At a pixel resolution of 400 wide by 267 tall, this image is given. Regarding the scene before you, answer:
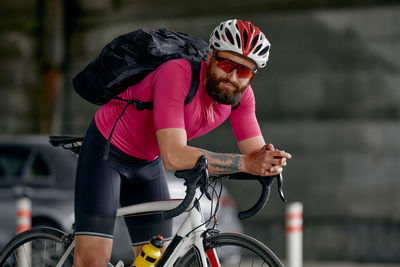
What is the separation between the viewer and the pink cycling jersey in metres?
3.34

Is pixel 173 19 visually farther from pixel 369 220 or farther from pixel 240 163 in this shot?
pixel 240 163

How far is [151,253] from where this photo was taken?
11.9ft

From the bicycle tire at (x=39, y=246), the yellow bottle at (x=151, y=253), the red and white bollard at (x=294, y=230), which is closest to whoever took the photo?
the yellow bottle at (x=151, y=253)

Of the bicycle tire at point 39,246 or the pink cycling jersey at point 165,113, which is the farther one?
the bicycle tire at point 39,246

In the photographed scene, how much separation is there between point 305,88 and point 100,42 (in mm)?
3366

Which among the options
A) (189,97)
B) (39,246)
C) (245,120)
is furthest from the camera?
(39,246)

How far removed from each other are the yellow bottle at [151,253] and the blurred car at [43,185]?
3.66 metres

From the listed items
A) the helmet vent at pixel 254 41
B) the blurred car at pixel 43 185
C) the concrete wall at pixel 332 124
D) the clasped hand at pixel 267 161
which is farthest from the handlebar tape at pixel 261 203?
the concrete wall at pixel 332 124

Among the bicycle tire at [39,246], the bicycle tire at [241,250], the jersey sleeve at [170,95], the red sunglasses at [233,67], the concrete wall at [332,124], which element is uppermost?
the concrete wall at [332,124]

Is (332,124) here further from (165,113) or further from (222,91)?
(165,113)

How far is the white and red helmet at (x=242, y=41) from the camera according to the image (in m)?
3.38

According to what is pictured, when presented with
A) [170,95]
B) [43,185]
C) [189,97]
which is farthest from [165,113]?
[43,185]

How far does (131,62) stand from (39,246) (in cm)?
129

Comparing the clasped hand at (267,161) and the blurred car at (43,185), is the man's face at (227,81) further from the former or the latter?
the blurred car at (43,185)
